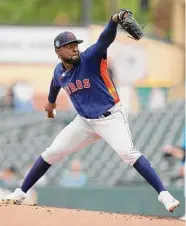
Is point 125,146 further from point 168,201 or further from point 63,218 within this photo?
point 63,218

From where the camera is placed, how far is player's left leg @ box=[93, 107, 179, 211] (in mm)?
8531

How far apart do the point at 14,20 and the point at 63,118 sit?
9.60 metres

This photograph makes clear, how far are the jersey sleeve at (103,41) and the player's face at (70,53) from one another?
0.34ft

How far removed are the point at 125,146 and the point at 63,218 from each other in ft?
2.76

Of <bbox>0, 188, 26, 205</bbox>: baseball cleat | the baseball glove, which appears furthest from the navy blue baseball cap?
<bbox>0, 188, 26, 205</bbox>: baseball cleat

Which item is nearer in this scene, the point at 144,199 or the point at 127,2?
the point at 144,199

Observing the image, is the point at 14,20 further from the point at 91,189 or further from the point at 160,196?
the point at 160,196

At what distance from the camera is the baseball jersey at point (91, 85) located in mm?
8531

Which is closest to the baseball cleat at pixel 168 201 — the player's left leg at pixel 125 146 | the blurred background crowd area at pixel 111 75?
the player's left leg at pixel 125 146

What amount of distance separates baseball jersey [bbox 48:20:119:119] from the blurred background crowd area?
19.9ft

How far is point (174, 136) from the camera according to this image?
16.8 meters

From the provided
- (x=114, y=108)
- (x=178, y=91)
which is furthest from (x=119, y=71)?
(x=114, y=108)

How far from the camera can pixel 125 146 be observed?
8531 millimetres

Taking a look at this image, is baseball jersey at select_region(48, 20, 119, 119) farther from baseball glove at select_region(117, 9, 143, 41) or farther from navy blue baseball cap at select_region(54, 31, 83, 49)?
baseball glove at select_region(117, 9, 143, 41)
